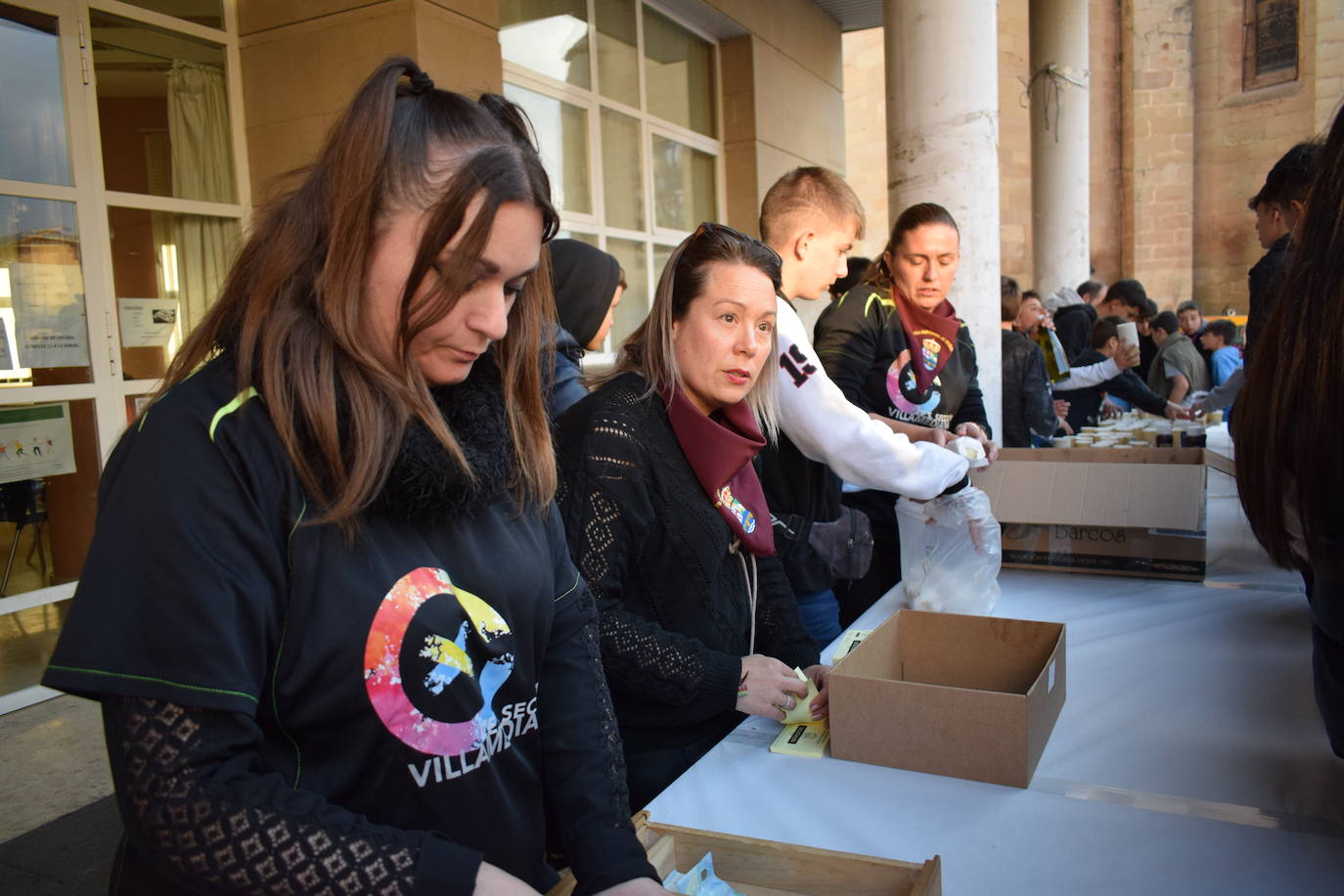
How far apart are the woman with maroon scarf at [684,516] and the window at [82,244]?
2.25m

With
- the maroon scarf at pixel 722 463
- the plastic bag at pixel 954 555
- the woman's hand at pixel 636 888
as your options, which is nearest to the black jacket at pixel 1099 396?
the plastic bag at pixel 954 555

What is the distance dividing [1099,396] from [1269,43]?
21.2 meters

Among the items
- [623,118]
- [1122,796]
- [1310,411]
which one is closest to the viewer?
[1310,411]

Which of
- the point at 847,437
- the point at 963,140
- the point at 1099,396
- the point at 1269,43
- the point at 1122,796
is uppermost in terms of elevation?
the point at 1269,43

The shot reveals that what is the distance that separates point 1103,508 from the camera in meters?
2.64

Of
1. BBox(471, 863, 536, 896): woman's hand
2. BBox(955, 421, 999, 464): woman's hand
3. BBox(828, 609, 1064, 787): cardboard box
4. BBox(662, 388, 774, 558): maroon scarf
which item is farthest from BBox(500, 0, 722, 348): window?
BBox(471, 863, 536, 896): woman's hand

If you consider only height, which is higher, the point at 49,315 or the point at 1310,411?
the point at 49,315

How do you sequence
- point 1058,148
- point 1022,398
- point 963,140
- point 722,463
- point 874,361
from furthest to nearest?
point 1058,148 → point 1022,398 → point 963,140 → point 874,361 → point 722,463

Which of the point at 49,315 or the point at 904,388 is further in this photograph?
the point at 49,315

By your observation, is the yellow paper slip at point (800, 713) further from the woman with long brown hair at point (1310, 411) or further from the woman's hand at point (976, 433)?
the woman's hand at point (976, 433)

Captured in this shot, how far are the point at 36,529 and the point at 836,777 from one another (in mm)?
3626

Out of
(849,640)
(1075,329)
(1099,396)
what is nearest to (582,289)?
(849,640)

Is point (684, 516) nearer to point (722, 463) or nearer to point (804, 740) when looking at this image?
point (722, 463)

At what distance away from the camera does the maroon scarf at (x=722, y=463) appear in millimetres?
1796
